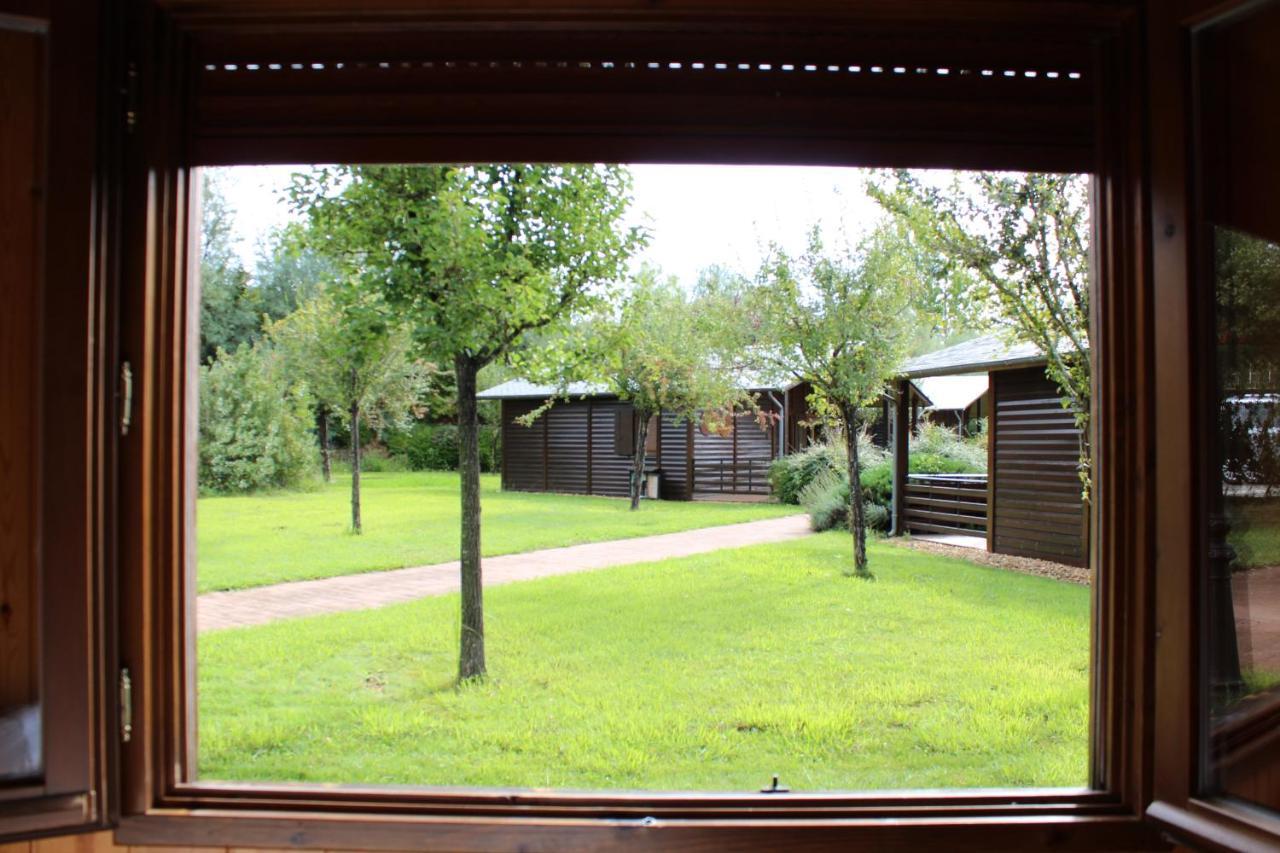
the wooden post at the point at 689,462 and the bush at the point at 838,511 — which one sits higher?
the wooden post at the point at 689,462

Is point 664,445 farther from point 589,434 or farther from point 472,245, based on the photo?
point 472,245

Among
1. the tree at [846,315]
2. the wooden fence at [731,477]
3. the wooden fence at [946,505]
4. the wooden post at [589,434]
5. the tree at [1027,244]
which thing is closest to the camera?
the tree at [1027,244]

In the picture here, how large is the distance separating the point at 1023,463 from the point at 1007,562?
1116mm

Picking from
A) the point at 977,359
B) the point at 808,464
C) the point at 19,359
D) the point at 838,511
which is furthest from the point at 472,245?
the point at 808,464

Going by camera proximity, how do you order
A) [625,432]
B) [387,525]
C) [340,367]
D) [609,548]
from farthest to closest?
[625,432]
[387,525]
[609,548]
[340,367]

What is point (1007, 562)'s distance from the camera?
29.2ft

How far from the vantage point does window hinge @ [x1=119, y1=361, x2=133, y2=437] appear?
1.58 m

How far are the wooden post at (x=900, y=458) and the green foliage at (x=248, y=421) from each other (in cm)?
770

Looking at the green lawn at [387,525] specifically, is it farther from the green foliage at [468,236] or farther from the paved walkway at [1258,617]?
the paved walkway at [1258,617]

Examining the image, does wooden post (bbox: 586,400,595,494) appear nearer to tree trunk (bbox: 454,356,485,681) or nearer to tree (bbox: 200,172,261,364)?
tree (bbox: 200,172,261,364)

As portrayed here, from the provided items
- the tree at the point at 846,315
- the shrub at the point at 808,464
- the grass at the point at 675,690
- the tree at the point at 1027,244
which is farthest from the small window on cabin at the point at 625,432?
the tree at the point at 1027,244

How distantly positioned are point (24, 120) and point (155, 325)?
433 mm

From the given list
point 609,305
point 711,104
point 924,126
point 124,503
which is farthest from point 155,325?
point 609,305

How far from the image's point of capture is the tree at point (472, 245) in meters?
4.67
